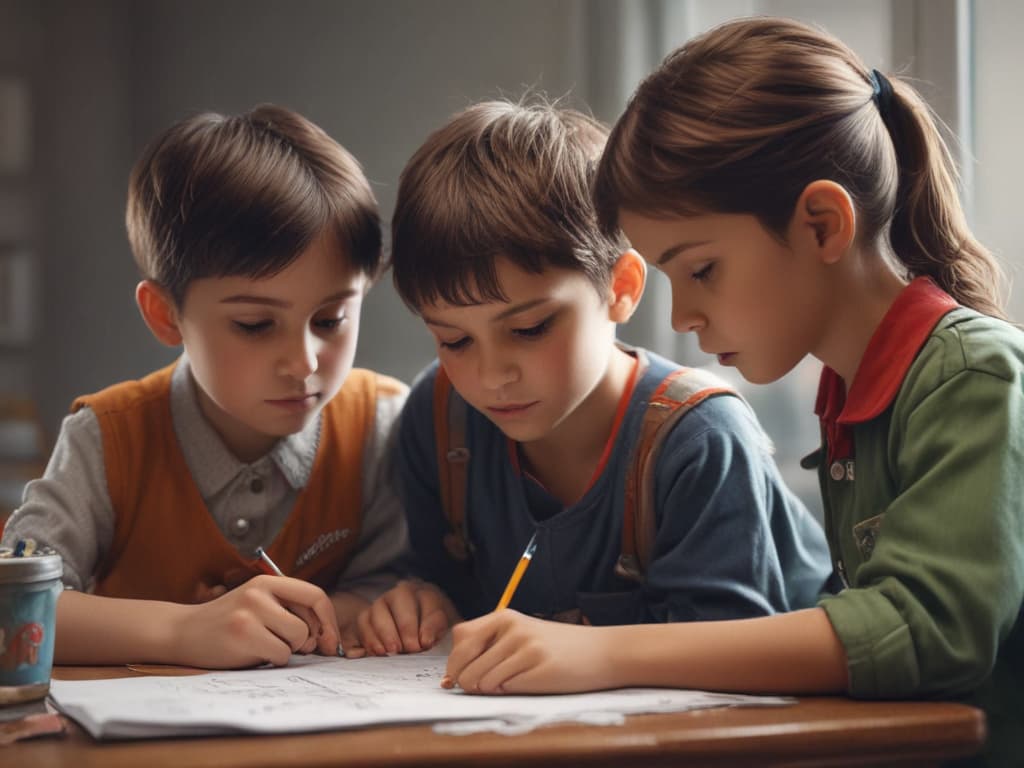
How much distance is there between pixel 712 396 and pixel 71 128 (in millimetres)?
1191

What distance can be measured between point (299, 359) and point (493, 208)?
259 millimetres

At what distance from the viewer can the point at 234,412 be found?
121 cm

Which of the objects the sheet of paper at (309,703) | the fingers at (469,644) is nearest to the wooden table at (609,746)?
the sheet of paper at (309,703)

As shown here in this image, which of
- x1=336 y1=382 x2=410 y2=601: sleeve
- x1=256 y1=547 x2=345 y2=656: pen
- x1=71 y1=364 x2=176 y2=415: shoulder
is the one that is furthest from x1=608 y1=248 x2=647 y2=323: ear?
x1=71 y1=364 x2=176 y2=415: shoulder

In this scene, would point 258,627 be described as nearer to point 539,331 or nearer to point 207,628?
point 207,628

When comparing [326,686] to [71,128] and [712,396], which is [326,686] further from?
[71,128]

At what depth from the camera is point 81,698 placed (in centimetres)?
79

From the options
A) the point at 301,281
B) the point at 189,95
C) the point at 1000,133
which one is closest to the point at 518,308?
the point at 301,281

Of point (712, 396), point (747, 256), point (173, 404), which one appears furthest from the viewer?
point (173, 404)

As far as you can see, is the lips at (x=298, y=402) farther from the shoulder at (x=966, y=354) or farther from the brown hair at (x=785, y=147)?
the shoulder at (x=966, y=354)

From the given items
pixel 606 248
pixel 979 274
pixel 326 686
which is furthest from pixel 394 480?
pixel 979 274

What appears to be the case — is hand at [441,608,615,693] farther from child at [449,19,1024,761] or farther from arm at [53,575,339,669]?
arm at [53,575,339,669]

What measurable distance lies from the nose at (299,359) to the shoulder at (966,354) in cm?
58

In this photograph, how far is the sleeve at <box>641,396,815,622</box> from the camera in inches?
39.3
